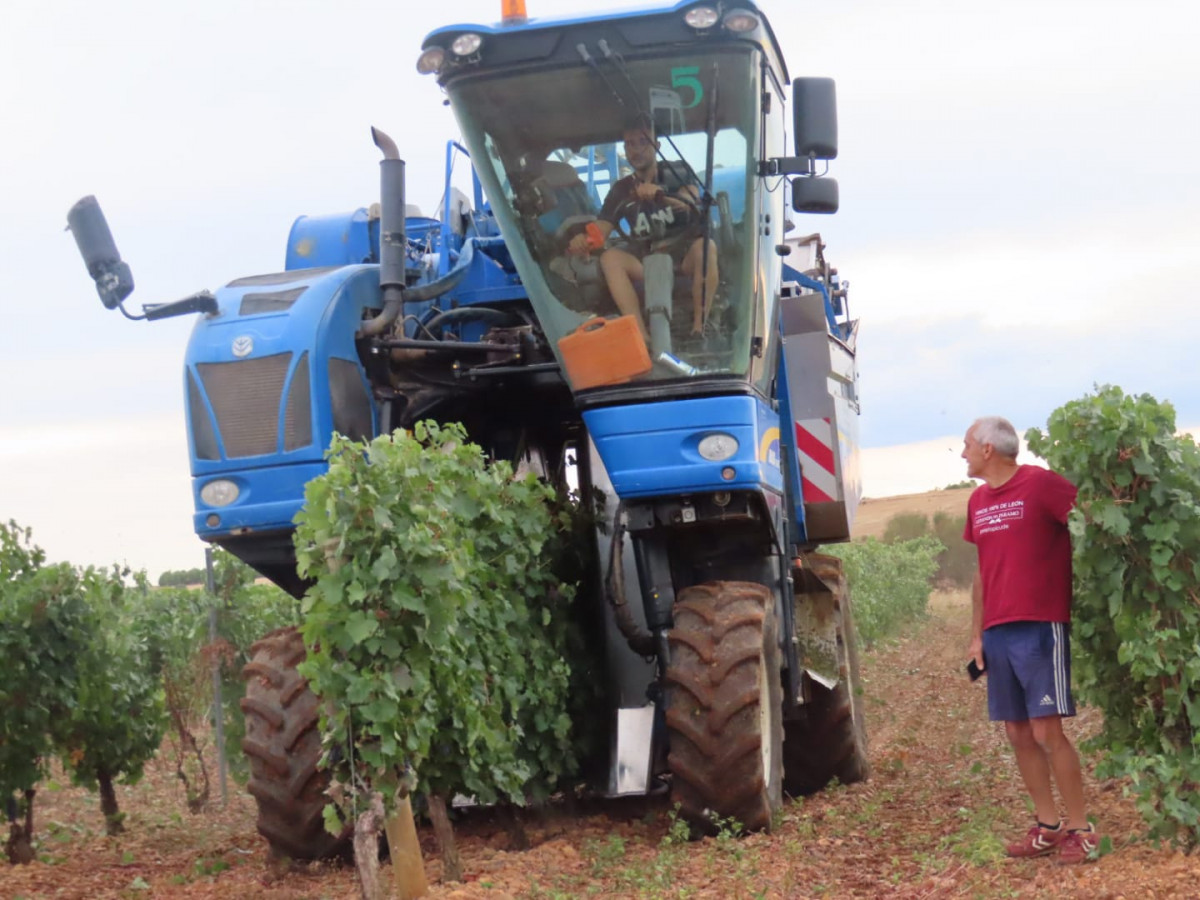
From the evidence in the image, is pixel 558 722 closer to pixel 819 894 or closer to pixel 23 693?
pixel 819 894

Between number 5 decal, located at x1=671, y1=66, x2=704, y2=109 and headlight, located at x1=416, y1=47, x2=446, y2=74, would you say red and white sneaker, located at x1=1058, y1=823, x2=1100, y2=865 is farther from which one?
headlight, located at x1=416, y1=47, x2=446, y2=74

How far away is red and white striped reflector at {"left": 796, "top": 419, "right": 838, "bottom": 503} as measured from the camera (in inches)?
342

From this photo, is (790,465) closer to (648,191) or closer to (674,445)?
(674,445)

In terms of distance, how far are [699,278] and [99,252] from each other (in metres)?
2.65

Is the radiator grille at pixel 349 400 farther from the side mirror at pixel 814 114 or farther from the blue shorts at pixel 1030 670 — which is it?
the blue shorts at pixel 1030 670

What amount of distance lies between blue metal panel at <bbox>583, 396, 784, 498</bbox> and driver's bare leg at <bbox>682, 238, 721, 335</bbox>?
1.66 ft

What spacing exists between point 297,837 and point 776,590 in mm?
2536

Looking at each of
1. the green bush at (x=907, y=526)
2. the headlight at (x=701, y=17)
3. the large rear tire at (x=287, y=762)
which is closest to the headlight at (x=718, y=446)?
the headlight at (x=701, y=17)

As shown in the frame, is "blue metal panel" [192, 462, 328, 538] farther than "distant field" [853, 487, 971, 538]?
No

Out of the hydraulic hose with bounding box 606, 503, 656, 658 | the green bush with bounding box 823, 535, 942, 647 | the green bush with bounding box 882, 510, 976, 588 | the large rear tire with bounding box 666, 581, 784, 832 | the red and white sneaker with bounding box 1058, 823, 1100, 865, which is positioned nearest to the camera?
the red and white sneaker with bounding box 1058, 823, 1100, 865

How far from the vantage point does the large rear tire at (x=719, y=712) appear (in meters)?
6.82

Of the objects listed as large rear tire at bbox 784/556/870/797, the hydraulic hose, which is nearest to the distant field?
large rear tire at bbox 784/556/870/797

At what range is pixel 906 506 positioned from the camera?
55.5 m

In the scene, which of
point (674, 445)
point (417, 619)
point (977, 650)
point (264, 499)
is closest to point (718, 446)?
point (674, 445)
